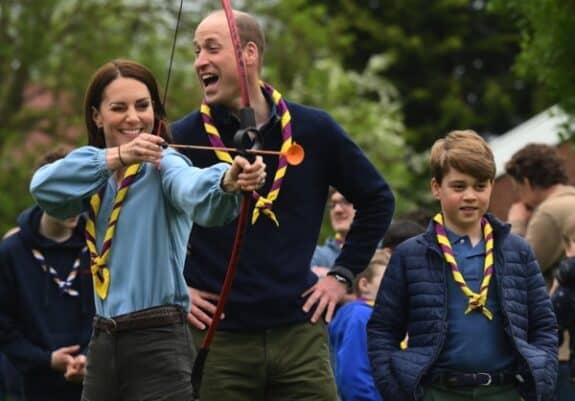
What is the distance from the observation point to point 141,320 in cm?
601

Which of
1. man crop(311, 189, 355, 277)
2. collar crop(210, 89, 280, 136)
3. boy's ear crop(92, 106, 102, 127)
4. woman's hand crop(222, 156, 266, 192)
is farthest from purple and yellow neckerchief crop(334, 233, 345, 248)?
woman's hand crop(222, 156, 266, 192)

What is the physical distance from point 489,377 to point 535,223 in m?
2.37

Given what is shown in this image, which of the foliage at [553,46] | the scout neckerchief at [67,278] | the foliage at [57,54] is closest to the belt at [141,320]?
the scout neckerchief at [67,278]

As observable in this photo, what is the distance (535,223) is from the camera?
8.92 metres

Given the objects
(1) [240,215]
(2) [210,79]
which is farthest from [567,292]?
(1) [240,215]

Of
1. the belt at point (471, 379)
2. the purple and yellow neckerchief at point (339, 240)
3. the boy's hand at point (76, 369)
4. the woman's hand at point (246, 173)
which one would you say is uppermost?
the woman's hand at point (246, 173)

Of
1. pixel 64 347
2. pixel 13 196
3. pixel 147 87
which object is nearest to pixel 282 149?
pixel 147 87

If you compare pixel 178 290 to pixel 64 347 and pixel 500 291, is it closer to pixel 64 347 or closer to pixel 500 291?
pixel 500 291

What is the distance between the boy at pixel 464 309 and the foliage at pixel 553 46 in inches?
175

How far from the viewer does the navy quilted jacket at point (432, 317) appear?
Answer: 670cm

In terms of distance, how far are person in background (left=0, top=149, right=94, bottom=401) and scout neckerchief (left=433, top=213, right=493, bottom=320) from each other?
2.33 m

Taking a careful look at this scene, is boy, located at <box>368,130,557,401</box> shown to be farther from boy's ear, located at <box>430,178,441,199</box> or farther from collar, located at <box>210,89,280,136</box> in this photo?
collar, located at <box>210,89,280,136</box>

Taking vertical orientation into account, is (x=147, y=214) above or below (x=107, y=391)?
above

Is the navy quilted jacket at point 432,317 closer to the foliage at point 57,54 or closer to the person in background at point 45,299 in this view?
the person in background at point 45,299
